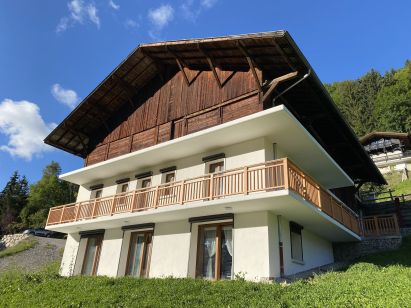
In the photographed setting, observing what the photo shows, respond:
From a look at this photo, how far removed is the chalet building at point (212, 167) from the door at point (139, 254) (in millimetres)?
51

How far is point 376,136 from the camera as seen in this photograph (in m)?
49.4

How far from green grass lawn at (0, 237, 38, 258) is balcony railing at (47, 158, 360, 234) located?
1450 centimetres

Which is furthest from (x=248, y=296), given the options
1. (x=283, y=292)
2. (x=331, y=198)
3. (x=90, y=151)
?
(x=90, y=151)

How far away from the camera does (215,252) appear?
1280 centimetres

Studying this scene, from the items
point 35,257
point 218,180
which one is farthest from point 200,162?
point 35,257

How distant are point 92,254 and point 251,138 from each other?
446 inches

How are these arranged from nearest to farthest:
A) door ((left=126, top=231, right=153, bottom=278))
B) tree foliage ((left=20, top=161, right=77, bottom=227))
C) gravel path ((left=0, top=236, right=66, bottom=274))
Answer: door ((left=126, top=231, right=153, bottom=278))
gravel path ((left=0, top=236, right=66, bottom=274))
tree foliage ((left=20, top=161, right=77, bottom=227))

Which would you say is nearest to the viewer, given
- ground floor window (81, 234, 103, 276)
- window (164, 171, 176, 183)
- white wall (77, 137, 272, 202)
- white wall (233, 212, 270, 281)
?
white wall (233, 212, 270, 281)

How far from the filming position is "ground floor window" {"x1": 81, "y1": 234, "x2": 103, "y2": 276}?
17797 millimetres

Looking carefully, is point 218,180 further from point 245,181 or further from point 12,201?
point 12,201

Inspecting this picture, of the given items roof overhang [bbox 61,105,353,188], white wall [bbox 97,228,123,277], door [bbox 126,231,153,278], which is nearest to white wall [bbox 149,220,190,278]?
door [bbox 126,231,153,278]

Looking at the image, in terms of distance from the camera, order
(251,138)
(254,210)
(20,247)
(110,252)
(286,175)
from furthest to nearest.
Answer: (20,247) → (110,252) → (251,138) → (254,210) → (286,175)

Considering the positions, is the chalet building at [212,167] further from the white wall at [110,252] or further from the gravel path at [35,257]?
the gravel path at [35,257]

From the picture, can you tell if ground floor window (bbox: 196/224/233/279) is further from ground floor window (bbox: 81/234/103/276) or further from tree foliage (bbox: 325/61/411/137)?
tree foliage (bbox: 325/61/411/137)
